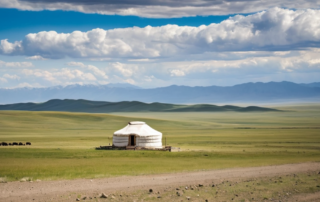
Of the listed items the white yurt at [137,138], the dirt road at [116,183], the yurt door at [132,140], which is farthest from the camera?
the yurt door at [132,140]

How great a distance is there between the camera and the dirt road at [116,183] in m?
15.6

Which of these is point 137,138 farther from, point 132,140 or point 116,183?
point 116,183

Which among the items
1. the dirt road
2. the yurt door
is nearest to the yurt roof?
the yurt door

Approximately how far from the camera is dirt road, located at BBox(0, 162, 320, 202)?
51.3 feet

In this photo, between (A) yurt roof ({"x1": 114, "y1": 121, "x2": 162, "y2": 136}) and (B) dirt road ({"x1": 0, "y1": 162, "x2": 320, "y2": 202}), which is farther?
(A) yurt roof ({"x1": 114, "y1": 121, "x2": 162, "y2": 136})

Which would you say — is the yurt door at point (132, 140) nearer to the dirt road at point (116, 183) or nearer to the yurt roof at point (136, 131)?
the yurt roof at point (136, 131)

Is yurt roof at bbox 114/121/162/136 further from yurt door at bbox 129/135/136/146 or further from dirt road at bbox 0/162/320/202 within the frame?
dirt road at bbox 0/162/320/202

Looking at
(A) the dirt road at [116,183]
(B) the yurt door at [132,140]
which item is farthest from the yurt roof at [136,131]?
(A) the dirt road at [116,183]

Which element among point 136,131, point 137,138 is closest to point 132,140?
point 137,138

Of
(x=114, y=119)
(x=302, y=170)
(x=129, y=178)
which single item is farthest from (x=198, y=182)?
(x=114, y=119)

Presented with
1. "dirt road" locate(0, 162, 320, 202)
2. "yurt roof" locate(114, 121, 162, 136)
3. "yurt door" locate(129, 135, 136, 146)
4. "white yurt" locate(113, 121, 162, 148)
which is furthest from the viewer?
"yurt door" locate(129, 135, 136, 146)

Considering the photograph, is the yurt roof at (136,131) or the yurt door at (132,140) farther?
the yurt door at (132,140)

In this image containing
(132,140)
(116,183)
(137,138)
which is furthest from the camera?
→ (132,140)

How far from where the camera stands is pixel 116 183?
17.7 metres
